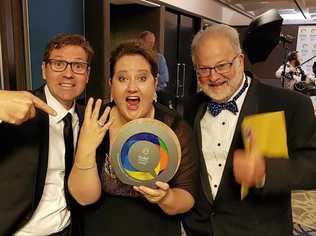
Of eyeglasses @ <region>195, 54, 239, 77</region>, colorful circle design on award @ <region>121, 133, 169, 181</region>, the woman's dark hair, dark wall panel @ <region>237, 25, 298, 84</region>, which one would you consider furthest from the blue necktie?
dark wall panel @ <region>237, 25, 298, 84</region>

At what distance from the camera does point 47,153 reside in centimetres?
112

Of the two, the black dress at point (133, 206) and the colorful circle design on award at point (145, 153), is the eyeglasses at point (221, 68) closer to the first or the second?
the black dress at point (133, 206)

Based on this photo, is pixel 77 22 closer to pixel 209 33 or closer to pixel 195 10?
pixel 209 33

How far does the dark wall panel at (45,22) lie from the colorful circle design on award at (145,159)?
61.8 inches

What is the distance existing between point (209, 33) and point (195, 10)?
4.31 meters

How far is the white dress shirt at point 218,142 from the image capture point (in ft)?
4.13

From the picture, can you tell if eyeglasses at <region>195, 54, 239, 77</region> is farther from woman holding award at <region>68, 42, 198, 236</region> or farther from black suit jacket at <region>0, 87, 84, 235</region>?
black suit jacket at <region>0, 87, 84, 235</region>

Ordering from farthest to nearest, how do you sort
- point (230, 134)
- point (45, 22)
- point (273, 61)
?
point (273, 61) → point (45, 22) → point (230, 134)

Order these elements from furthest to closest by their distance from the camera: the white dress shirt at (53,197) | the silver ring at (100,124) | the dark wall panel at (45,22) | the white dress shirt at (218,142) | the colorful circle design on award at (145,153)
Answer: the dark wall panel at (45,22) → the white dress shirt at (218,142) → the white dress shirt at (53,197) → the silver ring at (100,124) → the colorful circle design on award at (145,153)

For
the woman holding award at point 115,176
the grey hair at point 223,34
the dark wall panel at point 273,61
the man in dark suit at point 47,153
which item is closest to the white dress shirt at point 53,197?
the man in dark suit at point 47,153

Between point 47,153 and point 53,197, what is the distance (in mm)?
159

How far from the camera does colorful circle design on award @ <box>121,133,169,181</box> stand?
0.92 metres

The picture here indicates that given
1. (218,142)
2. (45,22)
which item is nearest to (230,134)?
(218,142)

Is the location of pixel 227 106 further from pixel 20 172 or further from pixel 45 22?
pixel 45 22
